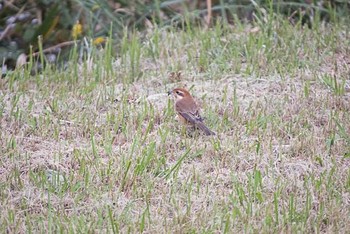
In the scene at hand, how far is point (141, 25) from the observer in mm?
9352

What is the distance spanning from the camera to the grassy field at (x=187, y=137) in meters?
5.13

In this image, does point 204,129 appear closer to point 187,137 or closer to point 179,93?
point 187,137

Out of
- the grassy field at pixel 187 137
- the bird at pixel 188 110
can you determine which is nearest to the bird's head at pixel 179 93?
the bird at pixel 188 110

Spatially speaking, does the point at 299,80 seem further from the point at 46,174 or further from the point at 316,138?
the point at 46,174

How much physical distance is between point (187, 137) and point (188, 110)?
0.21 m

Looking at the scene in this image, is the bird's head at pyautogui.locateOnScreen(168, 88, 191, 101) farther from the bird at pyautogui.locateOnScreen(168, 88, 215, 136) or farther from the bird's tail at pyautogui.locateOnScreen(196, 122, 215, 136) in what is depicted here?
the bird's tail at pyautogui.locateOnScreen(196, 122, 215, 136)

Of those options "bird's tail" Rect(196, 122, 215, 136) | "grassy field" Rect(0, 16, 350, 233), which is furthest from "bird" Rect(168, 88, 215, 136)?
"grassy field" Rect(0, 16, 350, 233)

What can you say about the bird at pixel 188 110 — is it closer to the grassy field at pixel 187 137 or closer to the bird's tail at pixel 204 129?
the bird's tail at pixel 204 129

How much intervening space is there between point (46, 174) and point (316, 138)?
2.05m

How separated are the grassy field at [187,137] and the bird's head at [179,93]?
131 millimetres

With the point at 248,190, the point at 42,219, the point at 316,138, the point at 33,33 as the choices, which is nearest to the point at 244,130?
the point at 316,138

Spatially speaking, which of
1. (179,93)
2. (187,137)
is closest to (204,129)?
(187,137)

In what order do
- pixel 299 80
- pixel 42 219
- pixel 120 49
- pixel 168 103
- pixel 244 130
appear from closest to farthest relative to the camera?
pixel 42 219 → pixel 244 130 → pixel 168 103 → pixel 299 80 → pixel 120 49

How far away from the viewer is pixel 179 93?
682cm
